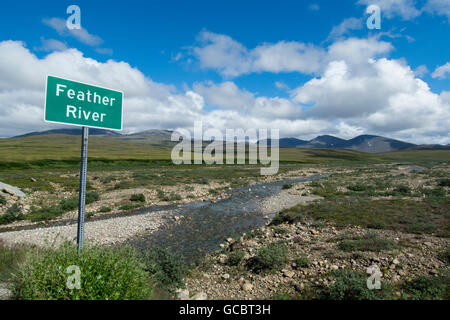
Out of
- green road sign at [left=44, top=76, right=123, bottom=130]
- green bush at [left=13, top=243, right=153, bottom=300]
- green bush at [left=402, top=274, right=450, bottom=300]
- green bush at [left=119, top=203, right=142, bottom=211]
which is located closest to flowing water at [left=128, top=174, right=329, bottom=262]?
green bush at [left=119, top=203, right=142, bottom=211]

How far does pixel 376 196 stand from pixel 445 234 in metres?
13.0

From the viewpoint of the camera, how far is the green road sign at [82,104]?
3.86m

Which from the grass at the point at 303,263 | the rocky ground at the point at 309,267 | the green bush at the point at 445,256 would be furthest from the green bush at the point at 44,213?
the green bush at the point at 445,256

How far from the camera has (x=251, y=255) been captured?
10.2 m

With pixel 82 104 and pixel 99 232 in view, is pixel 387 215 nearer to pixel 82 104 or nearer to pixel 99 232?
pixel 82 104

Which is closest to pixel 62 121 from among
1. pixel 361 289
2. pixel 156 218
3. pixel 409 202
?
pixel 361 289

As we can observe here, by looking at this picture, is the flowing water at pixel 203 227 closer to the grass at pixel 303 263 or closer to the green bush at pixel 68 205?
the grass at pixel 303 263

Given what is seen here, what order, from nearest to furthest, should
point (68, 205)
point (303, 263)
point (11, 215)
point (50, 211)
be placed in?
point (303, 263), point (11, 215), point (50, 211), point (68, 205)

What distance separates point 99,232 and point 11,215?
840cm

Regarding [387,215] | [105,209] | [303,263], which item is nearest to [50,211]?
[105,209]

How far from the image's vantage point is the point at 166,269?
813 cm

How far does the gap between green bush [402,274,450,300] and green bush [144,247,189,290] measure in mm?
6925

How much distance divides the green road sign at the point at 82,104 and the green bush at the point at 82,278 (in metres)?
2.57
